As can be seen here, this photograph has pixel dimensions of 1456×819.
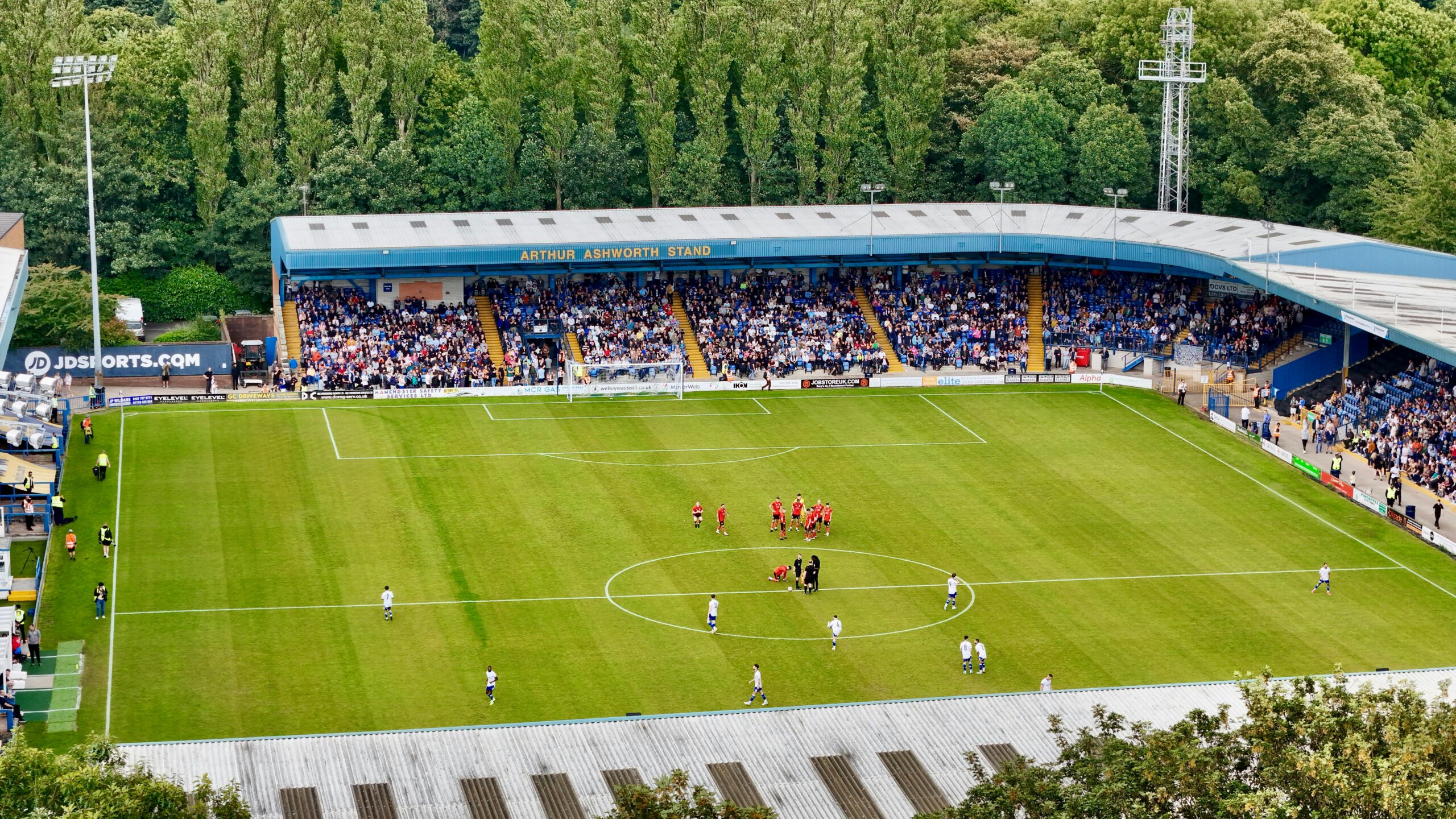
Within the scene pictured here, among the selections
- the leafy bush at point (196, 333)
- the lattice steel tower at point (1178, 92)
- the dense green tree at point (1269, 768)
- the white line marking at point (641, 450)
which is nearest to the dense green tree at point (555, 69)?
the leafy bush at point (196, 333)

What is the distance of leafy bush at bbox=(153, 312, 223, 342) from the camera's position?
9625cm

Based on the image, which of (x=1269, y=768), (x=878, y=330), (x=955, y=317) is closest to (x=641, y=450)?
(x=878, y=330)

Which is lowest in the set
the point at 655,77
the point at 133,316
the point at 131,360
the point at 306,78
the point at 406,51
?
the point at 131,360

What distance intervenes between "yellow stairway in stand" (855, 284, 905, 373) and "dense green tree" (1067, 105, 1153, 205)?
1989cm

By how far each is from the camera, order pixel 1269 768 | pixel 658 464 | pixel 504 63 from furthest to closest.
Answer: pixel 504 63, pixel 658 464, pixel 1269 768

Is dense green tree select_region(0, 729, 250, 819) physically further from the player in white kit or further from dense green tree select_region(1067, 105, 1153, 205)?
dense green tree select_region(1067, 105, 1153, 205)

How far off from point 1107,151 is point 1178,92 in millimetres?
5907

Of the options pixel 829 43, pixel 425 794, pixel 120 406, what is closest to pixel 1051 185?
pixel 829 43

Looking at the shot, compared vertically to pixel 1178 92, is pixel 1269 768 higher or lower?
lower

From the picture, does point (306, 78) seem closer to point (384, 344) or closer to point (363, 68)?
point (363, 68)

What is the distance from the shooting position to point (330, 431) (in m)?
82.0

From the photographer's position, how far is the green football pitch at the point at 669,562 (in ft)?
178

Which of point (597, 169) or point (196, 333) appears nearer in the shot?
point (196, 333)

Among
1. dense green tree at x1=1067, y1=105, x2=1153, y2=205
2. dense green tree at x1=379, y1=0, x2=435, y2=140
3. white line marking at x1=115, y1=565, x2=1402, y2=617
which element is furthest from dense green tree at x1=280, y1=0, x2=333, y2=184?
white line marking at x1=115, y1=565, x2=1402, y2=617
